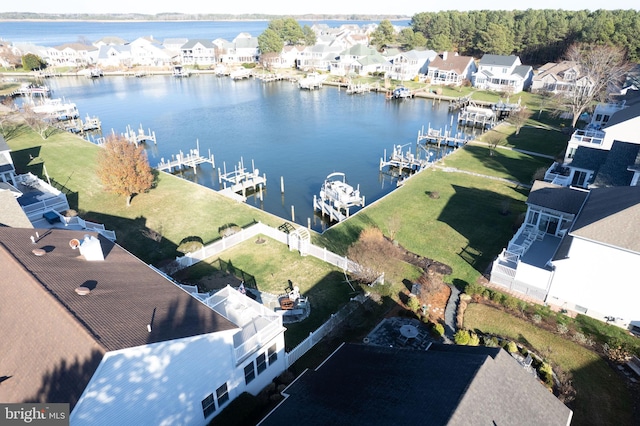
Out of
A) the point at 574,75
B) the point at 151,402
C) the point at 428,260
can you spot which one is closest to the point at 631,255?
the point at 428,260

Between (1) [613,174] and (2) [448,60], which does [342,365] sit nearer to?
(1) [613,174]

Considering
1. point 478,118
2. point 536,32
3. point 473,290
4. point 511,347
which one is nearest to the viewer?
point 511,347

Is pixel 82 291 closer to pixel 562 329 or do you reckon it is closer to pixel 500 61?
pixel 562 329

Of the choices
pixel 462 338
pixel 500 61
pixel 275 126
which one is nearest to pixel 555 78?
pixel 500 61

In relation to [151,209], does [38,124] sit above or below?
above

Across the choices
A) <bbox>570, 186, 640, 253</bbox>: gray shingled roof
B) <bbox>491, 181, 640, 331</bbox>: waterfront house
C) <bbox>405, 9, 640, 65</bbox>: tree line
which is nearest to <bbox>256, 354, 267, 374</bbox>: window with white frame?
<bbox>491, 181, 640, 331</bbox>: waterfront house

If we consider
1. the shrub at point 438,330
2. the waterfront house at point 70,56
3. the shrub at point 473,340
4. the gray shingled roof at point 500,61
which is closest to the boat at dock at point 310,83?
the gray shingled roof at point 500,61
